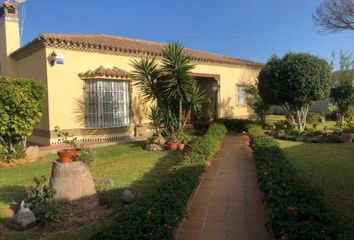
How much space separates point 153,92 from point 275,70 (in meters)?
5.72

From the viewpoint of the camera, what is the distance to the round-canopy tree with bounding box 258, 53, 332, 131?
13727 mm

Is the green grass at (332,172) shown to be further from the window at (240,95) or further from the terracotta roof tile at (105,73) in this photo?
the window at (240,95)

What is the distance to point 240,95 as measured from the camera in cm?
2194

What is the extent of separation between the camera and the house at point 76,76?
12.9m

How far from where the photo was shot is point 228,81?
2066 centimetres

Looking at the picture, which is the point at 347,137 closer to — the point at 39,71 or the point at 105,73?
the point at 105,73

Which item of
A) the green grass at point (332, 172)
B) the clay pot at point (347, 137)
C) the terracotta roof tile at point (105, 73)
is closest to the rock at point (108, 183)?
the green grass at point (332, 172)

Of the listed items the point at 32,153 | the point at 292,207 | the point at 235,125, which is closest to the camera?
the point at 292,207

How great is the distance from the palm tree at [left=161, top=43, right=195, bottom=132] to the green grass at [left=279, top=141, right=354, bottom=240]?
4.06 m

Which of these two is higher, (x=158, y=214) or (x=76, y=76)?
(x=76, y=76)

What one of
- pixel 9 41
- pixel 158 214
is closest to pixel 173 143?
pixel 158 214

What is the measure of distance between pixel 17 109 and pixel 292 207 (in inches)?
366

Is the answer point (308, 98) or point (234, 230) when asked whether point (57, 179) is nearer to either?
point (234, 230)

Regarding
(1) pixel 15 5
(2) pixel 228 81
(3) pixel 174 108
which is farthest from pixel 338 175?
(1) pixel 15 5
